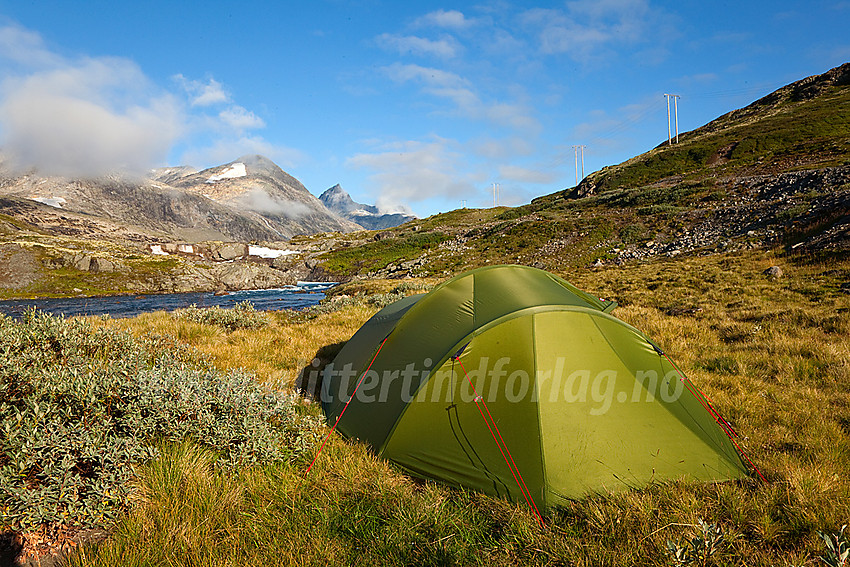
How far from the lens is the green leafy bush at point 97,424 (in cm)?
270

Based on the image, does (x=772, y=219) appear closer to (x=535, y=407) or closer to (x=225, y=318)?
(x=535, y=407)

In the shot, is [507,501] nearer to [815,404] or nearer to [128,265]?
[815,404]

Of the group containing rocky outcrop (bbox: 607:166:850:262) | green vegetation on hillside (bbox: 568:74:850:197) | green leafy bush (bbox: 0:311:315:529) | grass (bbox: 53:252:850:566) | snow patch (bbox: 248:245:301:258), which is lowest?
grass (bbox: 53:252:850:566)

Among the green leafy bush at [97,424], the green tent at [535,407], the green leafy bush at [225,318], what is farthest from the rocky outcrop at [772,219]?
the green leafy bush at [225,318]

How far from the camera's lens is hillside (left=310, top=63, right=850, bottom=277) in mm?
22688

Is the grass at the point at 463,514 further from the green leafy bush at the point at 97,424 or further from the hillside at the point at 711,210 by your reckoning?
the hillside at the point at 711,210

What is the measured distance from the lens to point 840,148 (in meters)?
36.1

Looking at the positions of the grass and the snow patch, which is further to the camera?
the snow patch

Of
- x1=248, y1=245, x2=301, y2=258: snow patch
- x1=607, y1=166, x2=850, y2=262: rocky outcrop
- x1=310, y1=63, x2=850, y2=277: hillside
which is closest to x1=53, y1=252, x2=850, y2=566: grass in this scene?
x1=310, y1=63, x2=850, y2=277: hillside

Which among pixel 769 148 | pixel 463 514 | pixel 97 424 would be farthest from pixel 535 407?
pixel 769 148

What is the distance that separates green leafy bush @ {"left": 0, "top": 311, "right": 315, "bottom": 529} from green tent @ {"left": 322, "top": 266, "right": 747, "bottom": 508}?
4.17 feet

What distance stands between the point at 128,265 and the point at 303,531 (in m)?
62.8

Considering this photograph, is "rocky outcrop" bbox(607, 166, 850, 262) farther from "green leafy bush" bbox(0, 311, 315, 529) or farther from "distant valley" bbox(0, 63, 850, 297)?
"green leafy bush" bbox(0, 311, 315, 529)

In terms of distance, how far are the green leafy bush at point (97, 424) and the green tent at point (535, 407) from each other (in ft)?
4.17
